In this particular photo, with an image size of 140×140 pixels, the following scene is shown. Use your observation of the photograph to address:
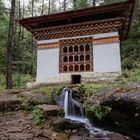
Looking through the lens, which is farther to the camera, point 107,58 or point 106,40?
point 106,40

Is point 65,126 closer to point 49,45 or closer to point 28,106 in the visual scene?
point 28,106

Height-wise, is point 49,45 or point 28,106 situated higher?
point 49,45

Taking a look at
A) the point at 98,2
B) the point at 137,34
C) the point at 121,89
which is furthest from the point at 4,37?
the point at 121,89

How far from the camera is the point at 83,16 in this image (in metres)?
14.2

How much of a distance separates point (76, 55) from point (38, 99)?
4.88m

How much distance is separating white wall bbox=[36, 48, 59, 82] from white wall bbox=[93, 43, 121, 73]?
2.51 metres

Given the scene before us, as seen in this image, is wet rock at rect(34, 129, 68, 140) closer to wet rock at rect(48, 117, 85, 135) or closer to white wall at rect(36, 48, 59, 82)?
wet rock at rect(48, 117, 85, 135)

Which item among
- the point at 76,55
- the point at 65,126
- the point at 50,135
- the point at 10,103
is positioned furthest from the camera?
the point at 76,55

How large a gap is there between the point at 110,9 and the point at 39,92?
5855mm

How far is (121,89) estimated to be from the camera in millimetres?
8008

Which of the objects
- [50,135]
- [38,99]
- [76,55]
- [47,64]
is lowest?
[50,135]

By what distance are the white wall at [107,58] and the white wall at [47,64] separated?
251cm

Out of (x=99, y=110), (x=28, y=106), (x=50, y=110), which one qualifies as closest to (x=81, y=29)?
(x=28, y=106)

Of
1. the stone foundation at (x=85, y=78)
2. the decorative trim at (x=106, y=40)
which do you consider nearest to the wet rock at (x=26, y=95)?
the stone foundation at (x=85, y=78)
